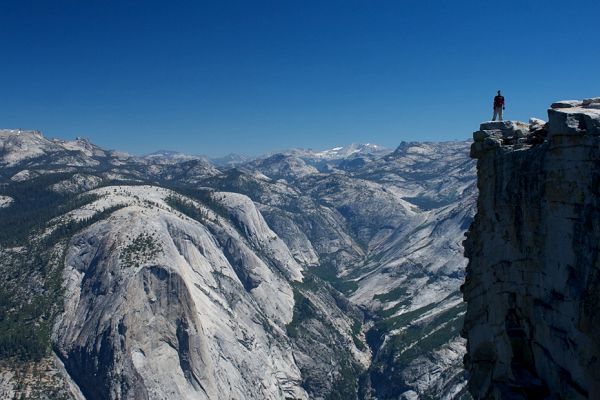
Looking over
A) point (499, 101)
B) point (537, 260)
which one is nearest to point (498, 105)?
point (499, 101)

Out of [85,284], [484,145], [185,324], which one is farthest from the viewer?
[85,284]

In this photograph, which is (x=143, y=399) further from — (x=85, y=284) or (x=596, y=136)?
(x=596, y=136)

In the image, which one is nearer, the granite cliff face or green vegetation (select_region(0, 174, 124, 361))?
the granite cliff face

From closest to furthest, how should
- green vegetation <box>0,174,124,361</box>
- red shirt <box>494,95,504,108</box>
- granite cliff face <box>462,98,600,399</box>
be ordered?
granite cliff face <box>462,98,600,399</box>
red shirt <box>494,95,504,108</box>
green vegetation <box>0,174,124,361</box>

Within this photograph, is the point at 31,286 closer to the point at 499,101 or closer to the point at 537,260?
the point at 499,101

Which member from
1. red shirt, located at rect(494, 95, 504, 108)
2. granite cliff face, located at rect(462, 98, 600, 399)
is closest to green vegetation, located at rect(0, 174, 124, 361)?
granite cliff face, located at rect(462, 98, 600, 399)

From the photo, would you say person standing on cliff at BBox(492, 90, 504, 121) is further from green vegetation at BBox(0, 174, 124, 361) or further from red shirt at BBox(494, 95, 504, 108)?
green vegetation at BBox(0, 174, 124, 361)

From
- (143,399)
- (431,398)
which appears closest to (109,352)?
(143,399)

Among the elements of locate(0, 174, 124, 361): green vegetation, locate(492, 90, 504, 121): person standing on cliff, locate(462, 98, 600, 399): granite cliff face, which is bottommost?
locate(0, 174, 124, 361): green vegetation
